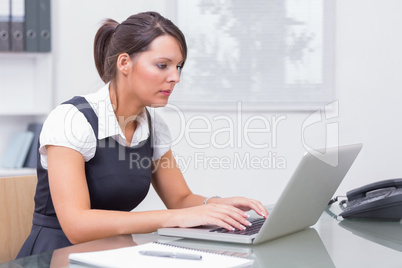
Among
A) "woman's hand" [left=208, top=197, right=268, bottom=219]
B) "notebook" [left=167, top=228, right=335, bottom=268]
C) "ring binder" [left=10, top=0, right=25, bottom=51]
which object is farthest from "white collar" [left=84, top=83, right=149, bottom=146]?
"ring binder" [left=10, top=0, right=25, bottom=51]

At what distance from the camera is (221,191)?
3100mm

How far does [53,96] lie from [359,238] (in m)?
2.29

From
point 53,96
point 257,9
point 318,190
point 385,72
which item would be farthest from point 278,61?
point 318,190

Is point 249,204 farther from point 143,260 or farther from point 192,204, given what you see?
point 143,260

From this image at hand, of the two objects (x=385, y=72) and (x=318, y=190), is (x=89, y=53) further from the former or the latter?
(x=318, y=190)

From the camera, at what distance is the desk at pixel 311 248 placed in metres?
1.00

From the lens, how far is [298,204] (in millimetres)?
1161

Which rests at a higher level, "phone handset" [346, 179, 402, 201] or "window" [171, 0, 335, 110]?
"window" [171, 0, 335, 110]

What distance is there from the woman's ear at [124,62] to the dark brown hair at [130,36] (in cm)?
1

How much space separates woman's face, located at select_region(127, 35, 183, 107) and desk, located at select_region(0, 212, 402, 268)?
1.59 feet

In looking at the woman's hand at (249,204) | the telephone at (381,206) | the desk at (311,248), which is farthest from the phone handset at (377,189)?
the woman's hand at (249,204)

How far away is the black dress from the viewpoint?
59.0 inches

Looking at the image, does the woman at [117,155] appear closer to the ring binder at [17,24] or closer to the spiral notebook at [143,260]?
the spiral notebook at [143,260]

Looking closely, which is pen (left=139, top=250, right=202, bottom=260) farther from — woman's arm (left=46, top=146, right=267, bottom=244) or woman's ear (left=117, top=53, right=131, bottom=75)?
woman's ear (left=117, top=53, right=131, bottom=75)
